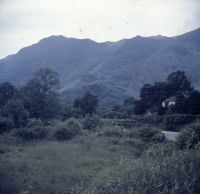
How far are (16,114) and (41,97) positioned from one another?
12709mm

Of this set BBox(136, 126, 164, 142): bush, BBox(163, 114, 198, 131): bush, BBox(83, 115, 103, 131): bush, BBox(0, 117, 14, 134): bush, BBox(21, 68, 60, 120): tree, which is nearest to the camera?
BBox(136, 126, 164, 142): bush

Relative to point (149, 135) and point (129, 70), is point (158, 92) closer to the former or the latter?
point (149, 135)

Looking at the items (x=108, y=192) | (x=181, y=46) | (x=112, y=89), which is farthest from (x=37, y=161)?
(x=181, y=46)

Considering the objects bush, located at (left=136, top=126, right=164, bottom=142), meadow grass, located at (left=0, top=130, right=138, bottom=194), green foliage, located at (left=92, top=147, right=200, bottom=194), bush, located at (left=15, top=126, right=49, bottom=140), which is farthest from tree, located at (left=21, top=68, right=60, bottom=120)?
green foliage, located at (left=92, top=147, right=200, bottom=194)

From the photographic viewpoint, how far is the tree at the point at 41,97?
164ft

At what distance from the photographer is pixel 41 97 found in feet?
168

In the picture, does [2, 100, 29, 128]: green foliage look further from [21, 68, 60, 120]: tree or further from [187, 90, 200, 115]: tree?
[187, 90, 200, 115]: tree

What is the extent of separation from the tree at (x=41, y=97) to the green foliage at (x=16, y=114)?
34.3 feet

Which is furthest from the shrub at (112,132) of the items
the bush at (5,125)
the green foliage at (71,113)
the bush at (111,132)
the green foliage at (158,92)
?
the green foliage at (158,92)

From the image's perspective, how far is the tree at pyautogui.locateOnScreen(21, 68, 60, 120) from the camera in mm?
50125

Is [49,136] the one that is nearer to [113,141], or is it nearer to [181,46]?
[113,141]

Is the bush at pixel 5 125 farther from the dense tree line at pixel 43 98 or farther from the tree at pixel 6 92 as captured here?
the tree at pixel 6 92

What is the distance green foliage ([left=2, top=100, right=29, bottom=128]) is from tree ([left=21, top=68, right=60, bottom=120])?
412 inches

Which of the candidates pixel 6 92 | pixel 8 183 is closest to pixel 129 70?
pixel 6 92
